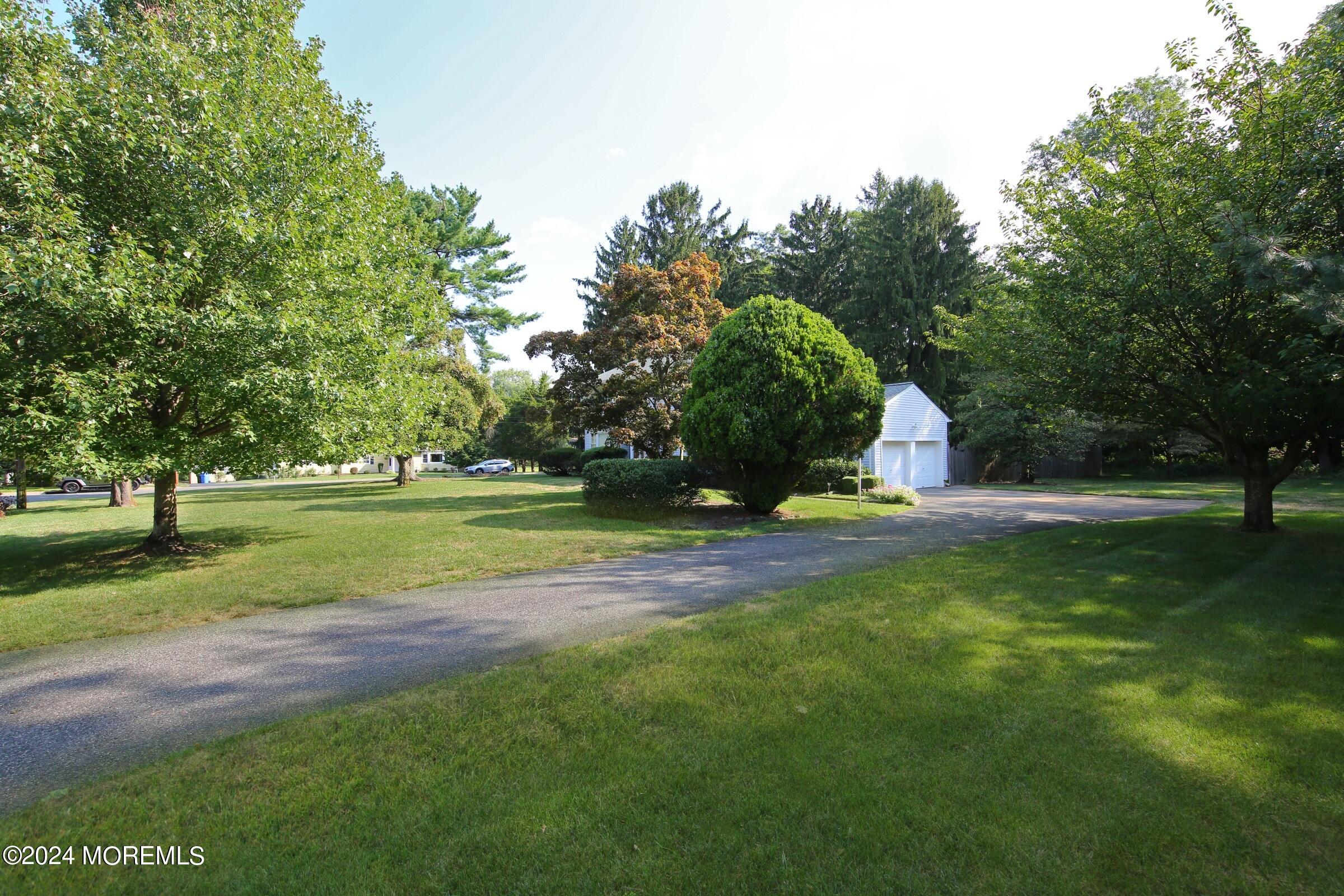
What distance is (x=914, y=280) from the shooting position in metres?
33.9

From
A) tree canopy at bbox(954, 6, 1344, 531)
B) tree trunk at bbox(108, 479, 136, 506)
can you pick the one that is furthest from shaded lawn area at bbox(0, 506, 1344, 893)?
tree trunk at bbox(108, 479, 136, 506)

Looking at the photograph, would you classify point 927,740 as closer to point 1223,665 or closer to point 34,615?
point 1223,665

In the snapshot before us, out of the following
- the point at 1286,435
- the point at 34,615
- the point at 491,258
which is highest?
the point at 491,258

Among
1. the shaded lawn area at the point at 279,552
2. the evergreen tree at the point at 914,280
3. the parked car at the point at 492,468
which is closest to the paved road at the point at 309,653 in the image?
the shaded lawn area at the point at 279,552

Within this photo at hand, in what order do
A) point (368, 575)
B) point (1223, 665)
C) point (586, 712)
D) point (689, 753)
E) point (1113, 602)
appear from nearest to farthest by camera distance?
1. point (689, 753)
2. point (586, 712)
3. point (1223, 665)
4. point (1113, 602)
5. point (368, 575)

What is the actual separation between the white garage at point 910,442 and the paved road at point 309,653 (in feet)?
48.3

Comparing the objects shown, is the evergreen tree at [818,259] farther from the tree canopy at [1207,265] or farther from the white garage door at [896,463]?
the tree canopy at [1207,265]

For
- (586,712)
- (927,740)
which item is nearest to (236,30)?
(586,712)

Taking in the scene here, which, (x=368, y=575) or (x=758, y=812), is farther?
(x=368, y=575)

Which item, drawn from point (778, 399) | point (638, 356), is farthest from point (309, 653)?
point (638, 356)

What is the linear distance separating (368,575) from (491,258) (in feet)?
93.9

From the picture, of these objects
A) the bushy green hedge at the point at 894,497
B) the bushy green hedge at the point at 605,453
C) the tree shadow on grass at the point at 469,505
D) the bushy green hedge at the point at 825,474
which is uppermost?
the bushy green hedge at the point at 605,453

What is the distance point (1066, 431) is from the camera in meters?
25.3

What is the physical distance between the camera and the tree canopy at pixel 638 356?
16.4 m
